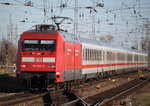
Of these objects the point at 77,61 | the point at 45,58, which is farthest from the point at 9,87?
the point at 45,58

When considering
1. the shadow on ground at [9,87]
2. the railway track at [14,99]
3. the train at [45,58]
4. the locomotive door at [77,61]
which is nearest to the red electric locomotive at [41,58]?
the train at [45,58]

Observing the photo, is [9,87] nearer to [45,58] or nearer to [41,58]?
[41,58]

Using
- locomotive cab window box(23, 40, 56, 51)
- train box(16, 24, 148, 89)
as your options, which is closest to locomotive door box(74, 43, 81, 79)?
train box(16, 24, 148, 89)

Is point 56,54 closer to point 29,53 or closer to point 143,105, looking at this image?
point 29,53

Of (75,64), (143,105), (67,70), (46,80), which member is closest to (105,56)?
(75,64)

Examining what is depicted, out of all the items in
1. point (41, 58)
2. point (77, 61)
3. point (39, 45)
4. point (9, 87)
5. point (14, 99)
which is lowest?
point (9, 87)

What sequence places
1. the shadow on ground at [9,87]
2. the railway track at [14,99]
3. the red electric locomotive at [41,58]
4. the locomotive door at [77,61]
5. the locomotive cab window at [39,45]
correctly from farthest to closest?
the locomotive door at [77,61], the shadow on ground at [9,87], the locomotive cab window at [39,45], the red electric locomotive at [41,58], the railway track at [14,99]

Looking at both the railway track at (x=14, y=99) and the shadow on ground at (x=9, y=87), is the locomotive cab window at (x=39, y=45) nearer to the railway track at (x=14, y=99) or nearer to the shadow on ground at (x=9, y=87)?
the railway track at (x=14, y=99)

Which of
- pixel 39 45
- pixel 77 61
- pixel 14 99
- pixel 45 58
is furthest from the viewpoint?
pixel 77 61

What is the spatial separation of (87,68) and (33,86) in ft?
22.5

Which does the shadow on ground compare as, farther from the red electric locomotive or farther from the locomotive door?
the locomotive door

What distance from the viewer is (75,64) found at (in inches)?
718

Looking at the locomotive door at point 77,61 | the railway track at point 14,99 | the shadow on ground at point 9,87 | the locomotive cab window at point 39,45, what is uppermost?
the locomotive cab window at point 39,45

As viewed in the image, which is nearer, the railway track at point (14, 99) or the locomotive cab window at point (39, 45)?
the railway track at point (14, 99)
